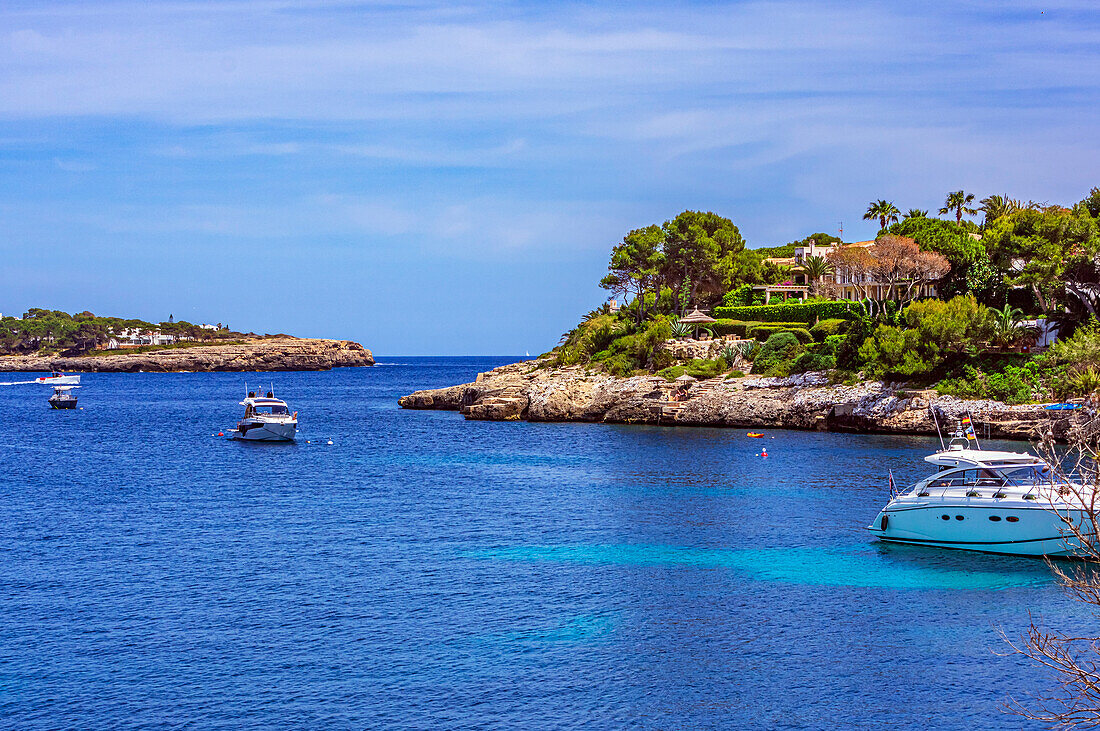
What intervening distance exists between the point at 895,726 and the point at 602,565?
15.2 meters

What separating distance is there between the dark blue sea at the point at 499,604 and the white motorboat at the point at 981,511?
78 centimetres

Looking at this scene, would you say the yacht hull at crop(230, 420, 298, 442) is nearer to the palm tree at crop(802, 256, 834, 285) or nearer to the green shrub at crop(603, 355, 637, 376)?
the green shrub at crop(603, 355, 637, 376)

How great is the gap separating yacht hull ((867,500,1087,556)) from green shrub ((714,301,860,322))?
191ft

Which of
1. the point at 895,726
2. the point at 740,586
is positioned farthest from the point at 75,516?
the point at 895,726

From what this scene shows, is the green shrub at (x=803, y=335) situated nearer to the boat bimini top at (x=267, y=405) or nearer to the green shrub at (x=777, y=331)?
the green shrub at (x=777, y=331)

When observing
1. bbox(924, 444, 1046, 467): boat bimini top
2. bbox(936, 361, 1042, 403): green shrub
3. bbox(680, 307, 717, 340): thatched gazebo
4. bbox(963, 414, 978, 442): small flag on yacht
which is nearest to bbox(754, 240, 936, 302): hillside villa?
bbox(680, 307, 717, 340): thatched gazebo

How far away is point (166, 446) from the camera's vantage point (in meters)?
76.8

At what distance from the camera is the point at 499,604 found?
30.4 m

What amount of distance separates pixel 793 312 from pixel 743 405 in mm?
20272

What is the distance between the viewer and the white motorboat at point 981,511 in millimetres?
35438

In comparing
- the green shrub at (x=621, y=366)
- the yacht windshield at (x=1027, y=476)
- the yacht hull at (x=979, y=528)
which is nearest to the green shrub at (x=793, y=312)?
the green shrub at (x=621, y=366)

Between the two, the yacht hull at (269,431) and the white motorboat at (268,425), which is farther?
the white motorboat at (268,425)

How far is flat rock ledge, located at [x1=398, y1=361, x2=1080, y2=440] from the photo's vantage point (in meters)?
71.9

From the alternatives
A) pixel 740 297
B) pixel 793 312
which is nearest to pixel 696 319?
pixel 740 297
